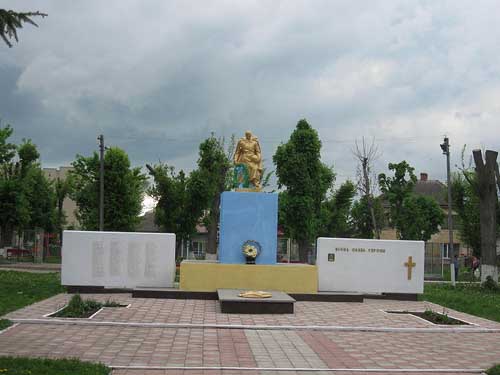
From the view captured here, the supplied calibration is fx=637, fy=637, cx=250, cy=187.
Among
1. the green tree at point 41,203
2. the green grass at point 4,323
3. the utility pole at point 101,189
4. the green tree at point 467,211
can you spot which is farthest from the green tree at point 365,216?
the green grass at point 4,323

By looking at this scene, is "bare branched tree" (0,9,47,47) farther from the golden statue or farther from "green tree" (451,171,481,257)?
"green tree" (451,171,481,257)

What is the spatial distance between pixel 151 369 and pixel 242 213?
10579mm

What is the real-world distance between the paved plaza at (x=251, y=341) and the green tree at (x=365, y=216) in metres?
30.8

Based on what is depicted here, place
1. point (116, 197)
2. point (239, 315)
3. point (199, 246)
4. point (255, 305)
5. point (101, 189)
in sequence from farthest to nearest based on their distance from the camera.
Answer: point (199, 246) → point (116, 197) → point (101, 189) → point (255, 305) → point (239, 315)

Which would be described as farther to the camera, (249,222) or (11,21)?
(249,222)

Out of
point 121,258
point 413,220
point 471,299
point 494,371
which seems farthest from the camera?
point 413,220

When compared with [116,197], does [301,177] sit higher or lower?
higher

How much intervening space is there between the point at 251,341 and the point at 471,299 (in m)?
10.8

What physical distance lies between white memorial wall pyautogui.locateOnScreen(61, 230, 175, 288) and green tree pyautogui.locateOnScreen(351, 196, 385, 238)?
92.5ft

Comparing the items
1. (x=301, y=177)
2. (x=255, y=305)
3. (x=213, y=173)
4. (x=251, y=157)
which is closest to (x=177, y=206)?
(x=213, y=173)

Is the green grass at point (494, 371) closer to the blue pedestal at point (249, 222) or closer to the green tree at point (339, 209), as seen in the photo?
the blue pedestal at point (249, 222)

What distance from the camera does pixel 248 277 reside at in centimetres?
1739

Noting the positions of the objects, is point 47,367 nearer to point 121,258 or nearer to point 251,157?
point 121,258

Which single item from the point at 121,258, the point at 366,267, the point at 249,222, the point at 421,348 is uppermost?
the point at 249,222
